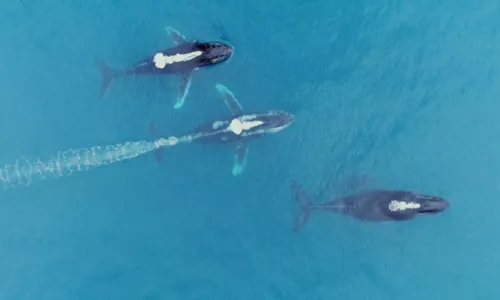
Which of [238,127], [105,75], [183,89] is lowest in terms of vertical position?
[238,127]

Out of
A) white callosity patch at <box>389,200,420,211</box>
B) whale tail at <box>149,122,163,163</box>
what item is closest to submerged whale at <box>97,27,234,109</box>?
whale tail at <box>149,122,163,163</box>

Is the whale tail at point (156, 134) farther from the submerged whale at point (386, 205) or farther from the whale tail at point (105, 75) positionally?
the submerged whale at point (386, 205)

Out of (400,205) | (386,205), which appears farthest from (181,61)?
(400,205)

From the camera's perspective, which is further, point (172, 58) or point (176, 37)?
point (176, 37)

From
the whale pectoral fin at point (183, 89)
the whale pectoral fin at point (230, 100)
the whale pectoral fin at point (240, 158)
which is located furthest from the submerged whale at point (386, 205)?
the whale pectoral fin at point (183, 89)

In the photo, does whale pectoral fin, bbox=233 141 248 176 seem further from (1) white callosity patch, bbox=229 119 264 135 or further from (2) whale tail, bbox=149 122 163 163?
(2) whale tail, bbox=149 122 163 163

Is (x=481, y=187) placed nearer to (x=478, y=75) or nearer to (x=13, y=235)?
(x=478, y=75)

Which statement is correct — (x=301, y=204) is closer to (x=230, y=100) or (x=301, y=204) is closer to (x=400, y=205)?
(x=400, y=205)
